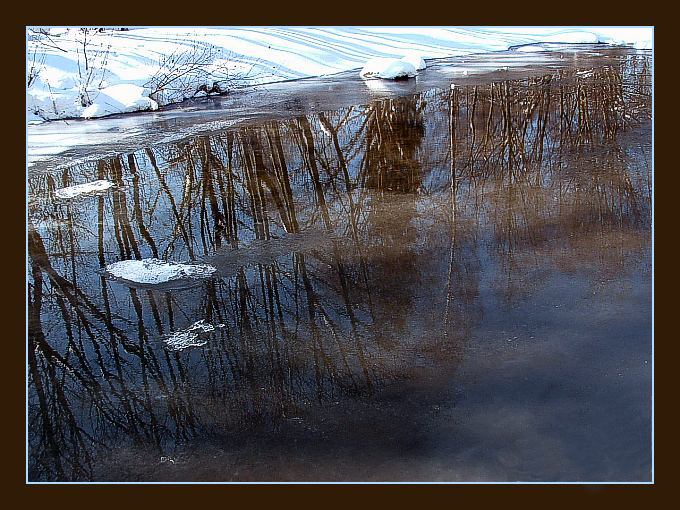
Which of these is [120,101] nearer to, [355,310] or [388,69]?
[388,69]

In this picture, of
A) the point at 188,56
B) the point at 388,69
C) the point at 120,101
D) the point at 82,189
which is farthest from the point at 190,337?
the point at 388,69

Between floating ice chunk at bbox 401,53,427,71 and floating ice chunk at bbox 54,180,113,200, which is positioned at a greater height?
floating ice chunk at bbox 401,53,427,71

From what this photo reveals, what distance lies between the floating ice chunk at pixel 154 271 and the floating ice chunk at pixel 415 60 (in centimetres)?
513

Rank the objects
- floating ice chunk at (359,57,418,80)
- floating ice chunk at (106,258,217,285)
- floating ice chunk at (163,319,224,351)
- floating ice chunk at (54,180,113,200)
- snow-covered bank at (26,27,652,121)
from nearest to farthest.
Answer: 1. floating ice chunk at (163,319,224,351)
2. floating ice chunk at (106,258,217,285)
3. floating ice chunk at (54,180,113,200)
4. snow-covered bank at (26,27,652,121)
5. floating ice chunk at (359,57,418,80)

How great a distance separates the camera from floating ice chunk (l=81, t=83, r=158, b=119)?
831 centimetres

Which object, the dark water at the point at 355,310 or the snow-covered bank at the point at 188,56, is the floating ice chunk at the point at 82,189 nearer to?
the dark water at the point at 355,310

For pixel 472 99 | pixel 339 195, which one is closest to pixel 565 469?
pixel 339 195

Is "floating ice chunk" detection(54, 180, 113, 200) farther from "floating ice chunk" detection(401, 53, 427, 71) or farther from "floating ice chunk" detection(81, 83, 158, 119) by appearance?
"floating ice chunk" detection(401, 53, 427, 71)

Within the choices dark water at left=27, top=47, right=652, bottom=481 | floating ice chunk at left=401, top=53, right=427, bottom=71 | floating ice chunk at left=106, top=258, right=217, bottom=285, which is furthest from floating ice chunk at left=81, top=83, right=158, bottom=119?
floating ice chunk at left=106, top=258, right=217, bottom=285

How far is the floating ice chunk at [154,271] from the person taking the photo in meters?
5.09

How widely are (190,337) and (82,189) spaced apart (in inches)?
98.1

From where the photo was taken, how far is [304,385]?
13.4 feet

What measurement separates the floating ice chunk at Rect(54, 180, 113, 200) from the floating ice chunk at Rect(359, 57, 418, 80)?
13.1 feet

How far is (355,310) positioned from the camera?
4.71m
